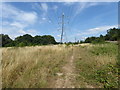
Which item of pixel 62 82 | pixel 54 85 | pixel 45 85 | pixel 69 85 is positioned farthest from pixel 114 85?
pixel 45 85

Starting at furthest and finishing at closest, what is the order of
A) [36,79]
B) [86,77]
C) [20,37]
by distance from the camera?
[20,37] < [86,77] < [36,79]

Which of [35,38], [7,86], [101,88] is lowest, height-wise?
[101,88]

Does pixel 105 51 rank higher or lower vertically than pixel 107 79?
higher

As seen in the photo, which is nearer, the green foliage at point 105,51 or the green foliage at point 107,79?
the green foliage at point 107,79

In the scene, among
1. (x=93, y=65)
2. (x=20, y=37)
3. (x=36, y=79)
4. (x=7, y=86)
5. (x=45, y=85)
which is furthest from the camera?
(x=20, y=37)

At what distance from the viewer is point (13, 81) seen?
2461mm

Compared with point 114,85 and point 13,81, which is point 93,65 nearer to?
point 114,85

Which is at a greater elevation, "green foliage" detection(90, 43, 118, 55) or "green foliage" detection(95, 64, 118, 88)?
"green foliage" detection(90, 43, 118, 55)

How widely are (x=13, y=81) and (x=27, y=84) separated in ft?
1.54

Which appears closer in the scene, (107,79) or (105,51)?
(107,79)

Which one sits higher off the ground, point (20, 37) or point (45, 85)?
point (20, 37)

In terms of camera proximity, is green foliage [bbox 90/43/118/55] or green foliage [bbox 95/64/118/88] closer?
green foliage [bbox 95/64/118/88]

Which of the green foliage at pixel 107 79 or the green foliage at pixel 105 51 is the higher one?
the green foliage at pixel 105 51

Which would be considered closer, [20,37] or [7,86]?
[7,86]
